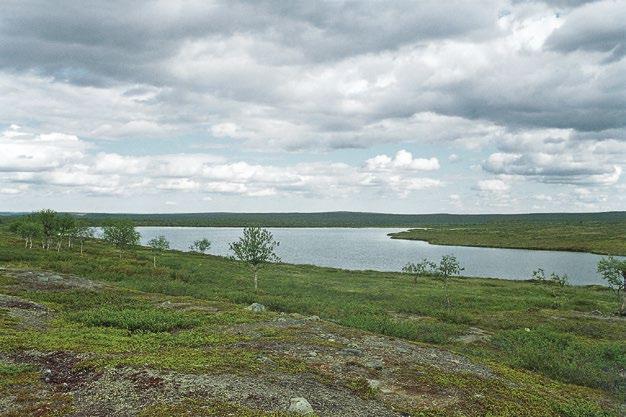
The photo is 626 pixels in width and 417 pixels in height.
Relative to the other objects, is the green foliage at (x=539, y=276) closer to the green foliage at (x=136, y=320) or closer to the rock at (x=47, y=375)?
the green foliage at (x=136, y=320)

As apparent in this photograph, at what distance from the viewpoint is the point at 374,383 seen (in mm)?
18062

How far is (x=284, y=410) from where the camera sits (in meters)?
14.1

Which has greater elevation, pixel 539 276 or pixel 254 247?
pixel 254 247

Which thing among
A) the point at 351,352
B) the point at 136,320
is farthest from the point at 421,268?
the point at 136,320

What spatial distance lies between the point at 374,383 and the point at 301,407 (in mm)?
4841

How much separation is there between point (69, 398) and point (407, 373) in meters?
13.2

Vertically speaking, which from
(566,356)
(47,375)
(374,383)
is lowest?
(566,356)

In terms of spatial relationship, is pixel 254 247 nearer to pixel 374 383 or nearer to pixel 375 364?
pixel 375 364

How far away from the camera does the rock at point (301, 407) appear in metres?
14.0

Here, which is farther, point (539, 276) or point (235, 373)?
point (539, 276)

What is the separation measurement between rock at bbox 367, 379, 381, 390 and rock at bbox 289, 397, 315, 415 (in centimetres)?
400

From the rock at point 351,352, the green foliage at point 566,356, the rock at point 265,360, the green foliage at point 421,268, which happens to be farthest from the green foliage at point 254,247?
the rock at point 265,360

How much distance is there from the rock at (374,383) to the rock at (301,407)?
13.1 feet

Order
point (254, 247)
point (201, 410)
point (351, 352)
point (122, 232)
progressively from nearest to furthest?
1. point (201, 410)
2. point (351, 352)
3. point (254, 247)
4. point (122, 232)
